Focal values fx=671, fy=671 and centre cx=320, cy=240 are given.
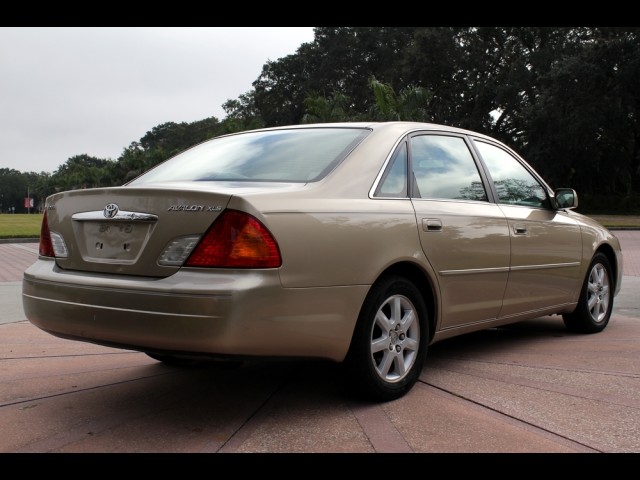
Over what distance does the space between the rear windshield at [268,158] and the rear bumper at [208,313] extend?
0.73 metres

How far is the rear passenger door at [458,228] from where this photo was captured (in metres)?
3.97

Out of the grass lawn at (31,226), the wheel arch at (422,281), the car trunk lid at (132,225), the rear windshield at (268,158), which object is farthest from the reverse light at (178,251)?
the grass lawn at (31,226)

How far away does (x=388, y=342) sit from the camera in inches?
142

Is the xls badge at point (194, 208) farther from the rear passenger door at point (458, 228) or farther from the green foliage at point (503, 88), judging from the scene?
the green foliage at point (503, 88)

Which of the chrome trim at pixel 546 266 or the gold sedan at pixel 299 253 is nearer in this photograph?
the gold sedan at pixel 299 253

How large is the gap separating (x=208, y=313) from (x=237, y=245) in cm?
33

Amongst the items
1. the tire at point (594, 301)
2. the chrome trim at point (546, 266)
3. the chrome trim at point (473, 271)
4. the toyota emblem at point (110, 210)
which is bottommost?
the tire at point (594, 301)

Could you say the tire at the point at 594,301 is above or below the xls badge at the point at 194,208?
below

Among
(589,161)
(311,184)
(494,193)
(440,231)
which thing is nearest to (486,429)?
(440,231)

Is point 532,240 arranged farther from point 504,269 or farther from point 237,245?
point 237,245

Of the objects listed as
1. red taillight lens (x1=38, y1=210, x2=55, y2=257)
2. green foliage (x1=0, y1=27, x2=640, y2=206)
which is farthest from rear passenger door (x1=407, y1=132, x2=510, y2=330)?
green foliage (x1=0, y1=27, x2=640, y2=206)

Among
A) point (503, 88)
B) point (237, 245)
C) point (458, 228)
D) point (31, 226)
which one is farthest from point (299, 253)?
point (503, 88)

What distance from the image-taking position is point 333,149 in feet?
12.6
